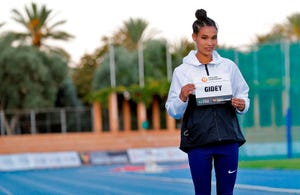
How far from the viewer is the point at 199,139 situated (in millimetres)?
4434

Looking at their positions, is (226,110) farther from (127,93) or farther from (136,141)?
(127,93)

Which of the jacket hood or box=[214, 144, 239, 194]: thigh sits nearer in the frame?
box=[214, 144, 239, 194]: thigh

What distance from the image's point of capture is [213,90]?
441cm

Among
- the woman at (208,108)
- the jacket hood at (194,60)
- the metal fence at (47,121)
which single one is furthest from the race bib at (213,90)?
the metal fence at (47,121)

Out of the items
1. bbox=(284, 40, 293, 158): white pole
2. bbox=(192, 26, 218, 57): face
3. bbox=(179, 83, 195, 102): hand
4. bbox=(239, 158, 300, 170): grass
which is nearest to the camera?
bbox=(179, 83, 195, 102): hand

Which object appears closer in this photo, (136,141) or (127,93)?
(136,141)

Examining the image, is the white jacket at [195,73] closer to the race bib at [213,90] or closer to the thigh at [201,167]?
the race bib at [213,90]

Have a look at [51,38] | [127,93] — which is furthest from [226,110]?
[51,38]

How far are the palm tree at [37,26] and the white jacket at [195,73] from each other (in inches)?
1916

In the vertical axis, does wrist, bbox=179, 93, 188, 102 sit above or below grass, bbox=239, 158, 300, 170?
above

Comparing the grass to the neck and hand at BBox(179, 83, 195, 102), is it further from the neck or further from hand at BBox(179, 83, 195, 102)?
hand at BBox(179, 83, 195, 102)

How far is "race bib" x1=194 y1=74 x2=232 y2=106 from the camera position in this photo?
4.41 m

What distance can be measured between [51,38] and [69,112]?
20.6ft

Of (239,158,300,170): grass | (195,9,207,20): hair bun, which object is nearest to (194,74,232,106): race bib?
(195,9,207,20): hair bun
